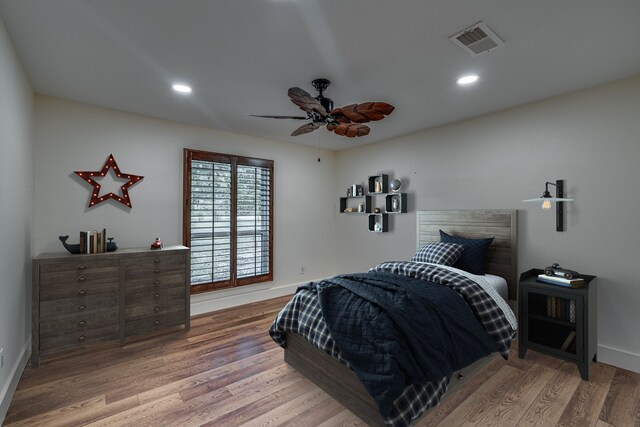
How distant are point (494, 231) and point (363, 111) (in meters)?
2.20

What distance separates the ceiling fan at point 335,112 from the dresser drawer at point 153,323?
2.46 meters

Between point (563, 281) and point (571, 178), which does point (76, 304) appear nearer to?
point (563, 281)

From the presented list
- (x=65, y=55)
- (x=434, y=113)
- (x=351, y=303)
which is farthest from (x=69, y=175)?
(x=434, y=113)

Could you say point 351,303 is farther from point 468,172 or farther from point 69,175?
point 69,175

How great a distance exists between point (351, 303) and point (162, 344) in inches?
84.3

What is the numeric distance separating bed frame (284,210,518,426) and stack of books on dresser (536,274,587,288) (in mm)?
580

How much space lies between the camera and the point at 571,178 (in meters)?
2.94

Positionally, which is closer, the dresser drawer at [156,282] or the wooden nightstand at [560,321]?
the wooden nightstand at [560,321]

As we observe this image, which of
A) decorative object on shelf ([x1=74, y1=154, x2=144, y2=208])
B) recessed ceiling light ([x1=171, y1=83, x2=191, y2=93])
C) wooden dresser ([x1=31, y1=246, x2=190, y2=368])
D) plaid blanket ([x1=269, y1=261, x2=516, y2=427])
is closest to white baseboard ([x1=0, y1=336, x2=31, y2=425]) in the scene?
wooden dresser ([x1=31, y1=246, x2=190, y2=368])

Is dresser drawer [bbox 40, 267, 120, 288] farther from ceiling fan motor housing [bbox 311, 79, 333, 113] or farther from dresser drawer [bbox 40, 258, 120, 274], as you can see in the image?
ceiling fan motor housing [bbox 311, 79, 333, 113]

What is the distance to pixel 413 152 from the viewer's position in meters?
4.32

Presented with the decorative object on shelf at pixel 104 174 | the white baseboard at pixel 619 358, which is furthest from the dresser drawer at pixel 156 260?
the white baseboard at pixel 619 358

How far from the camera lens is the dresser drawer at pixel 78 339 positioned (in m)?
2.69

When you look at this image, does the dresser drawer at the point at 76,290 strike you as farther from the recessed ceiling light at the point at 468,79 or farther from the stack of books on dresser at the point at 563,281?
the stack of books on dresser at the point at 563,281
